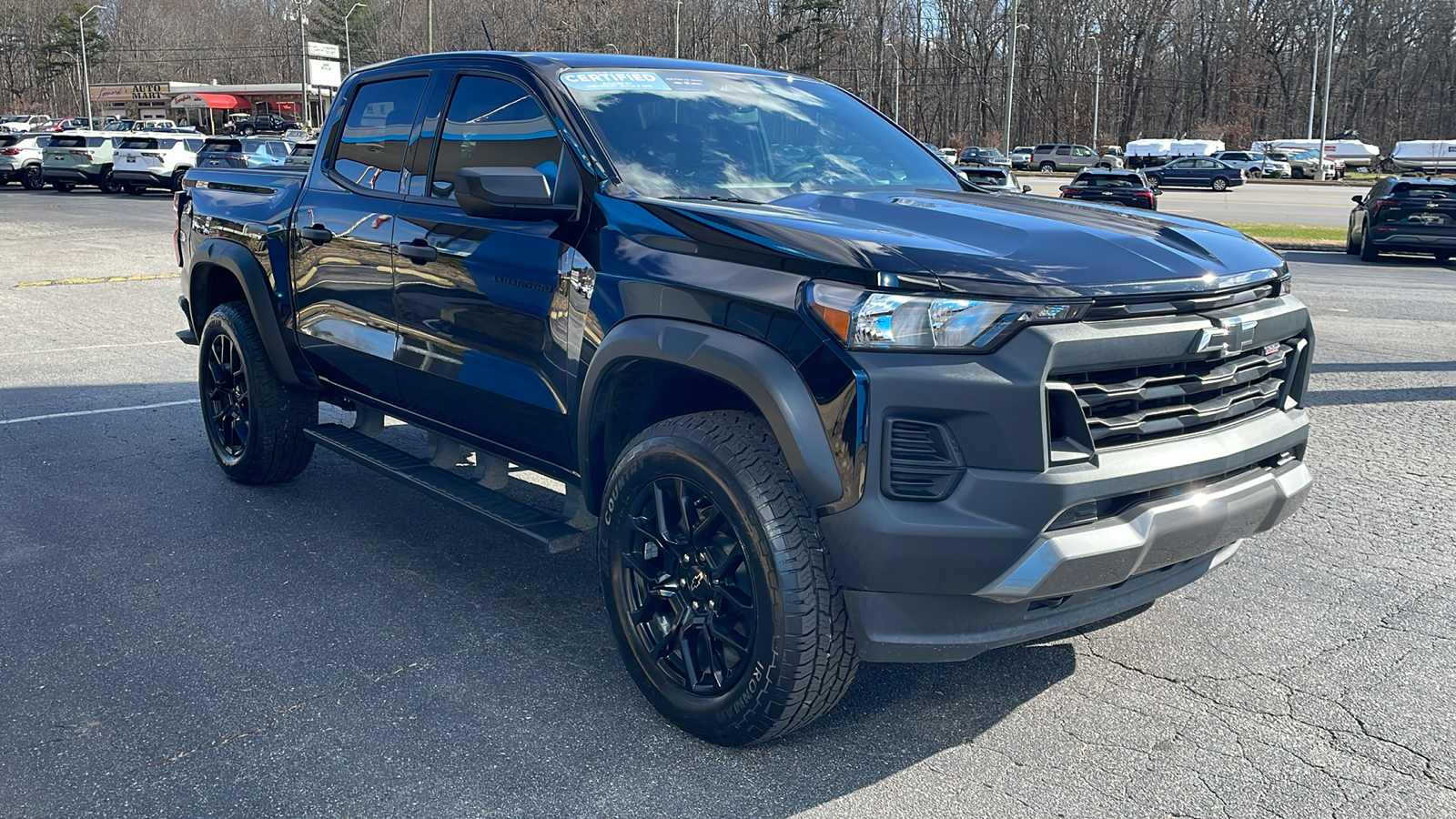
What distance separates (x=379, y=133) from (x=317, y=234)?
501mm

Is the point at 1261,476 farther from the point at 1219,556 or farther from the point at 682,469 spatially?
the point at 682,469

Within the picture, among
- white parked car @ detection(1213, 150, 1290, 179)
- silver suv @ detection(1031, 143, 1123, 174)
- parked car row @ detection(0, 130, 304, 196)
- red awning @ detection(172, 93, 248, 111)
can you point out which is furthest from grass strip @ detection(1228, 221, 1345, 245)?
red awning @ detection(172, 93, 248, 111)

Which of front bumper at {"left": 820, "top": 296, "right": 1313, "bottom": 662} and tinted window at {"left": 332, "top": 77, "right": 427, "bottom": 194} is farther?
tinted window at {"left": 332, "top": 77, "right": 427, "bottom": 194}

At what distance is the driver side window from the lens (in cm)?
408

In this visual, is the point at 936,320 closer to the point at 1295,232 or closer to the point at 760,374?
the point at 760,374

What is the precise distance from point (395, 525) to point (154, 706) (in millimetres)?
1839

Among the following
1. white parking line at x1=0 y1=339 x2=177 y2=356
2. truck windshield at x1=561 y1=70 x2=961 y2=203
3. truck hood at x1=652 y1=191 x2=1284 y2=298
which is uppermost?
truck windshield at x1=561 y1=70 x2=961 y2=203

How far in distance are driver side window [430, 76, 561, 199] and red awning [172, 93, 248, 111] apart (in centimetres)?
10005

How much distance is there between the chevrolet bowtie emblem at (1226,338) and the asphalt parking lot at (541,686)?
43.5 inches

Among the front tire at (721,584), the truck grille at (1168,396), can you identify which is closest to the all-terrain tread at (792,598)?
the front tire at (721,584)

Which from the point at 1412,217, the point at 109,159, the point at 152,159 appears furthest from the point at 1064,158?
the point at 1412,217

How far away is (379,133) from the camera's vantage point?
4.96 meters

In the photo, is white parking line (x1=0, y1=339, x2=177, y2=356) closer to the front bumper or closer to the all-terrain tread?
the all-terrain tread

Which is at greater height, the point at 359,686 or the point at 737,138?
the point at 737,138
